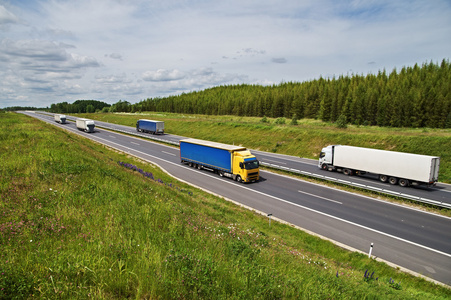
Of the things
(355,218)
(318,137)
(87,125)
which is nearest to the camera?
(355,218)

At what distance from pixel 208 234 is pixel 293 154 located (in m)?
37.5

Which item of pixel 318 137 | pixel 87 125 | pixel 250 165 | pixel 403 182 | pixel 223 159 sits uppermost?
pixel 87 125

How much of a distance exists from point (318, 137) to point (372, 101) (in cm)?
3522

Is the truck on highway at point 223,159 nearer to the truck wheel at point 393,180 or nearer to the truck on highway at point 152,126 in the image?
the truck wheel at point 393,180

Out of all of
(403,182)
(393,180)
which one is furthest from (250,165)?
(403,182)

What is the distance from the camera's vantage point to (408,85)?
224ft

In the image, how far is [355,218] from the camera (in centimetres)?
1780

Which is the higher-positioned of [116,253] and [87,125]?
[87,125]

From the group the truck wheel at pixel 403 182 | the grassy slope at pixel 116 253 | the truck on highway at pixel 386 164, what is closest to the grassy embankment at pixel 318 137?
the truck wheel at pixel 403 182

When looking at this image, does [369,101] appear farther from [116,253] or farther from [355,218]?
[116,253]

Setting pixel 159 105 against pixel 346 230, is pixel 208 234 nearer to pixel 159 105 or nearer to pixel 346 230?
pixel 346 230

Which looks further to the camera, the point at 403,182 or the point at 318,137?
the point at 318,137

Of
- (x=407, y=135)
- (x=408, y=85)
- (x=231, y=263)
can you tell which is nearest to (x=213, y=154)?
(x=231, y=263)

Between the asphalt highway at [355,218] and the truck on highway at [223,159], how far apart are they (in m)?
1.08
